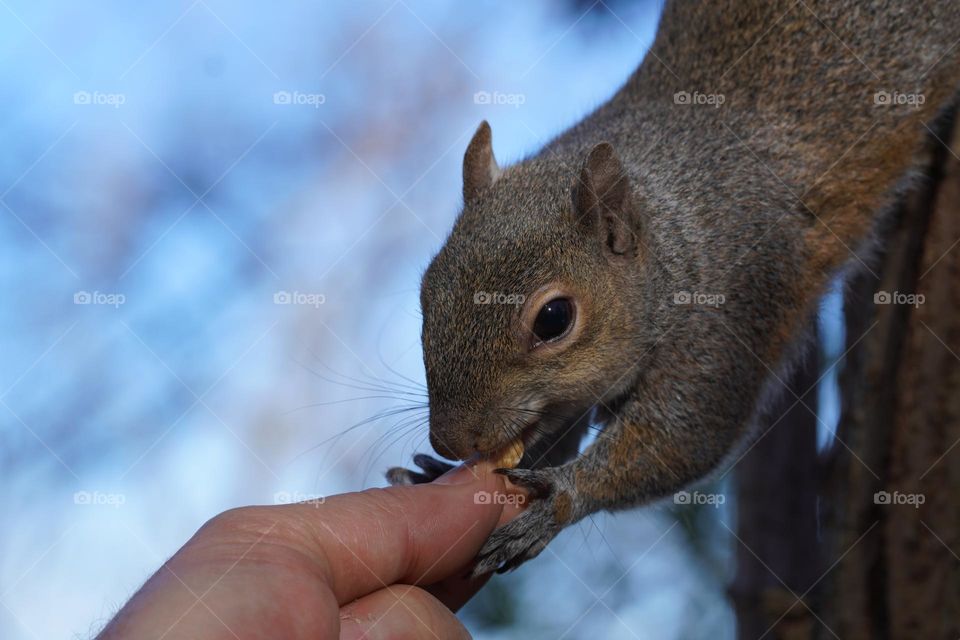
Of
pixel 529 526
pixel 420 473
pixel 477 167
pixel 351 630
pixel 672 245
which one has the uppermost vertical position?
pixel 477 167

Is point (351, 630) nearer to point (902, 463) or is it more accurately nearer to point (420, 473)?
point (420, 473)

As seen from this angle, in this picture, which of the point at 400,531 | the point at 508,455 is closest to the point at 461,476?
the point at 508,455

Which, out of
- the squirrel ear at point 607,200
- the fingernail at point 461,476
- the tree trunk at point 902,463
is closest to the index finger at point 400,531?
the fingernail at point 461,476

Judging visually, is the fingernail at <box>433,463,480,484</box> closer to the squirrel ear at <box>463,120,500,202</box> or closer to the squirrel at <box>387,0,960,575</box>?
the squirrel at <box>387,0,960,575</box>

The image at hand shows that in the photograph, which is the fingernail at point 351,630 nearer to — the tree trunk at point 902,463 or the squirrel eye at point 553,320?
the squirrel eye at point 553,320

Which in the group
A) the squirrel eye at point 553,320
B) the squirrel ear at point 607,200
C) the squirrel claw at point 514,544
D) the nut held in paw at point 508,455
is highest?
the squirrel ear at point 607,200

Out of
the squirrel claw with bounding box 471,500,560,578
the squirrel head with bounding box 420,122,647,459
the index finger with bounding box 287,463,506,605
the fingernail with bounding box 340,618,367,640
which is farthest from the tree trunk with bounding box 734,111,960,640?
the fingernail with bounding box 340,618,367,640
